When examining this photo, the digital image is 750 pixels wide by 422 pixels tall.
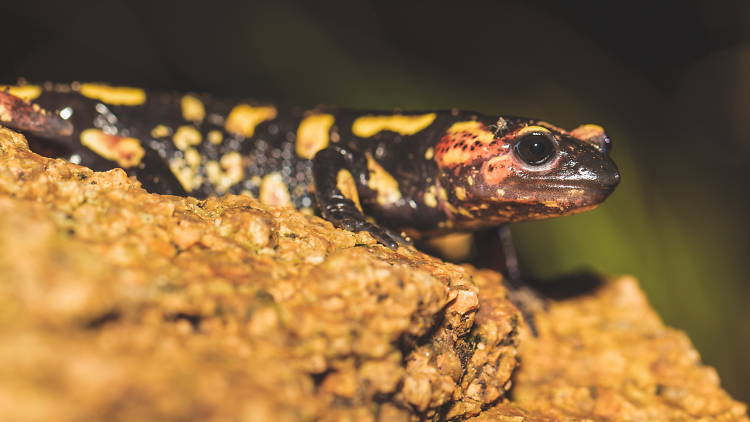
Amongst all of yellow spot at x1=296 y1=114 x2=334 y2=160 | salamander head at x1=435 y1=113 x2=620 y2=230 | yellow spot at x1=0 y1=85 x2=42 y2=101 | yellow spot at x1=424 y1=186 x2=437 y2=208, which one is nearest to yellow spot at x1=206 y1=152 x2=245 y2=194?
yellow spot at x1=296 y1=114 x2=334 y2=160

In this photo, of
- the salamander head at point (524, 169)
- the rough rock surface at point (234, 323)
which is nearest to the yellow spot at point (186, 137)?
the rough rock surface at point (234, 323)

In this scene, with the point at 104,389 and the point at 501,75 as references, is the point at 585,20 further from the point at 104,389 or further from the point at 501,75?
the point at 104,389

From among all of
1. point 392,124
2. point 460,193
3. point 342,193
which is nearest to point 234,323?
point 342,193

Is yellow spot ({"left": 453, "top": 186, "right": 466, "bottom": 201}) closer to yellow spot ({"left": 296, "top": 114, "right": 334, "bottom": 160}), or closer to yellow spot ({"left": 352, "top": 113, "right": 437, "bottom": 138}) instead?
yellow spot ({"left": 352, "top": 113, "right": 437, "bottom": 138})

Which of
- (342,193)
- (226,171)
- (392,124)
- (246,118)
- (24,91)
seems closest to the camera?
(342,193)

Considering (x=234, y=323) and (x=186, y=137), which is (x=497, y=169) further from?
(x=186, y=137)

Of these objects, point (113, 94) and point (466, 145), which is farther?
point (113, 94)
